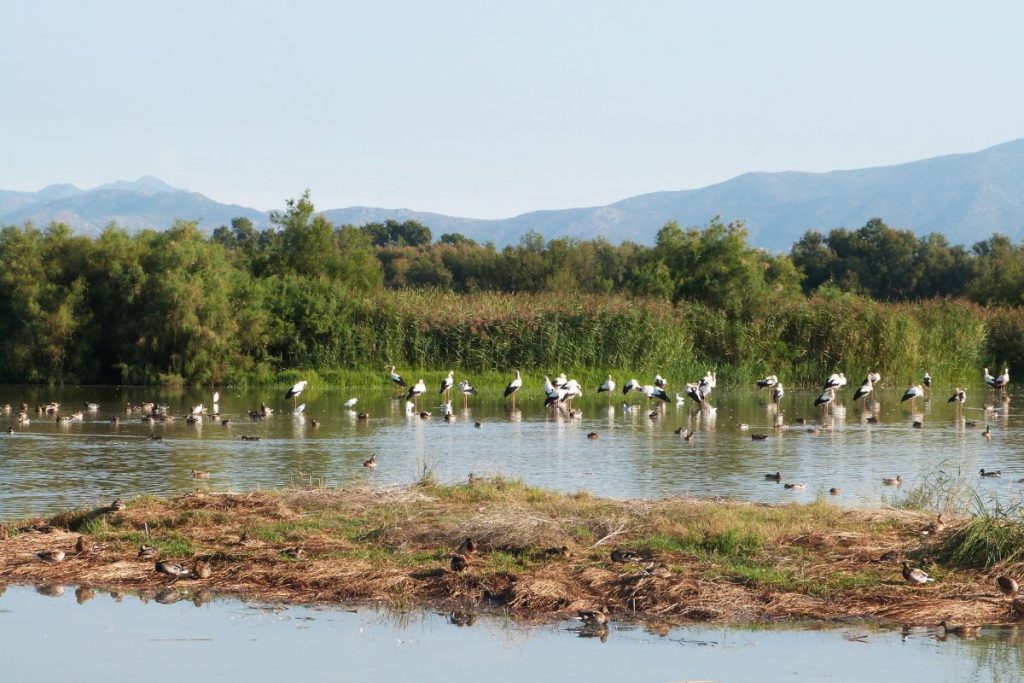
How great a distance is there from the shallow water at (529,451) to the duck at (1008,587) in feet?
11.1

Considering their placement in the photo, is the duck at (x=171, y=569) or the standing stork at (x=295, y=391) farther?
the standing stork at (x=295, y=391)

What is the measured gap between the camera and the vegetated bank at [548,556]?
10227mm

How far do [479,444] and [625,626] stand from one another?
492 inches

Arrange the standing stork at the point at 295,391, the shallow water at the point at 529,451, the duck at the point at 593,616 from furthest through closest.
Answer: the standing stork at the point at 295,391 → the shallow water at the point at 529,451 → the duck at the point at 593,616

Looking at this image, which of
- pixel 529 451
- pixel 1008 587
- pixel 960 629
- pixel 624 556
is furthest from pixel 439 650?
pixel 529 451

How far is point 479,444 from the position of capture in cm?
2228

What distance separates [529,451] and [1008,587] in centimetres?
1167

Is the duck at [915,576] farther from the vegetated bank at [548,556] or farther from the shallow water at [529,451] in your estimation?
the shallow water at [529,451]

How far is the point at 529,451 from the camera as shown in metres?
21.3

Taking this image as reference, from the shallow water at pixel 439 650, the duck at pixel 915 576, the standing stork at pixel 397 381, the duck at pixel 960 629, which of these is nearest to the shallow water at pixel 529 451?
the standing stork at pixel 397 381

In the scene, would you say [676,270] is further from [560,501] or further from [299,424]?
[560,501]

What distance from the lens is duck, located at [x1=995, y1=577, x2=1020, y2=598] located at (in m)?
10.1

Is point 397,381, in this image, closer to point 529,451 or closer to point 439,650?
point 529,451

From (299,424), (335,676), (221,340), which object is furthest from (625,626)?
(221,340)
